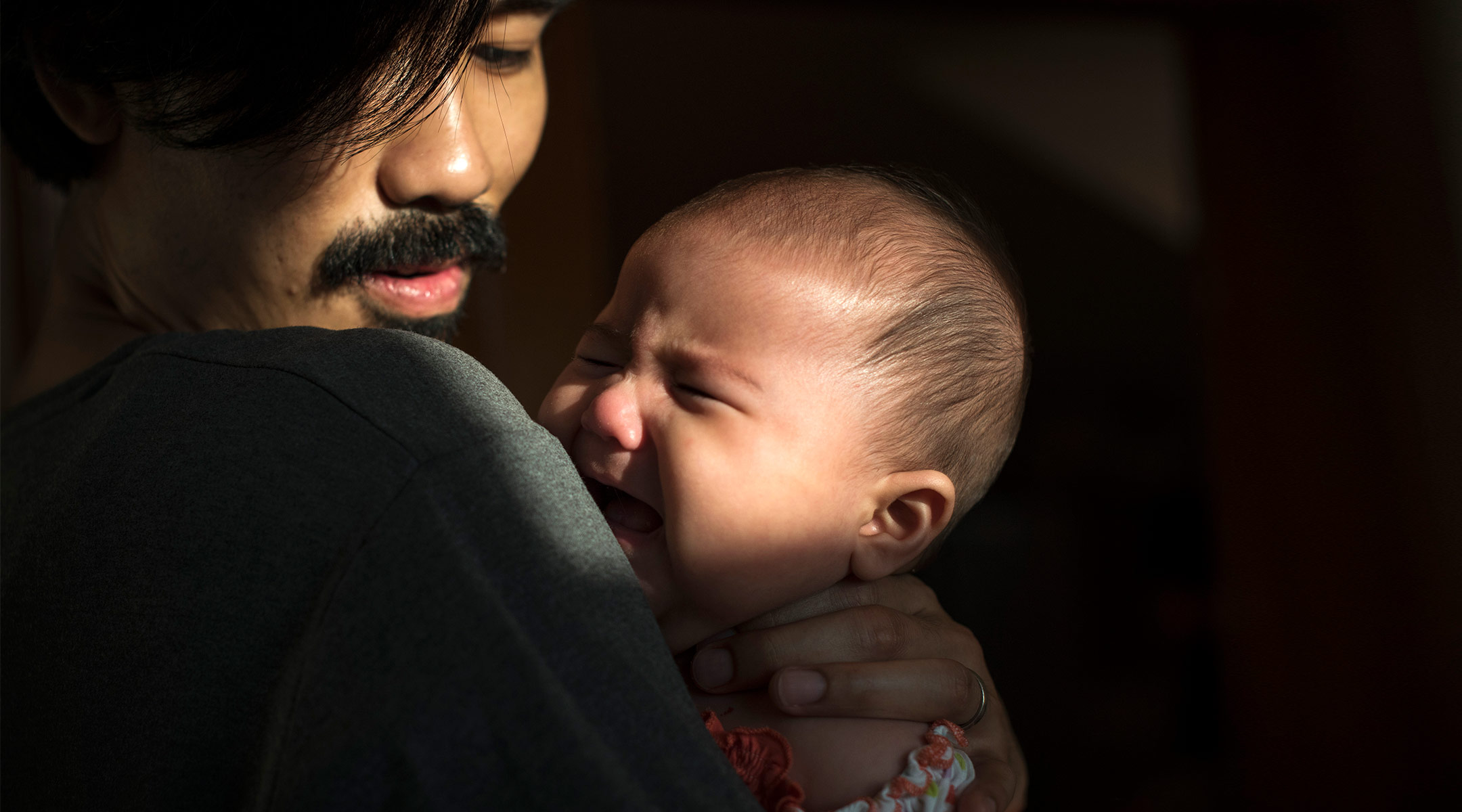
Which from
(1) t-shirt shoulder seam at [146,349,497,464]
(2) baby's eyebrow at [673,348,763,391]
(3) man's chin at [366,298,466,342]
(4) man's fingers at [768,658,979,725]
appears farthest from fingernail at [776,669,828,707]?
(3) man's chin at [366,298,466,342]

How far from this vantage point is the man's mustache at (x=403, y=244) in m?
1.08

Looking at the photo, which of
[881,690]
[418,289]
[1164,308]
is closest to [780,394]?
[881,690]

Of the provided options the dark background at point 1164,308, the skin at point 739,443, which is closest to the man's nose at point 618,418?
the skin at point 739,443

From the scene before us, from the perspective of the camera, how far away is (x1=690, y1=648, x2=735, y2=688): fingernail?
913mm

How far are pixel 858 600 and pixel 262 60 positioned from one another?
0.82 m

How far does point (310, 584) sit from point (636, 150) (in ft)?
11.0

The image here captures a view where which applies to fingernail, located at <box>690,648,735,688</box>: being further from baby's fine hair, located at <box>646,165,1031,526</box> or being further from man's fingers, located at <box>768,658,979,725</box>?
baby's fine hair, located at <box>646,165,1031,526</box>

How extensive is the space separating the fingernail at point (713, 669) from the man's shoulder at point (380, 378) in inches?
13.7

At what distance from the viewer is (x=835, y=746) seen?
0.88m

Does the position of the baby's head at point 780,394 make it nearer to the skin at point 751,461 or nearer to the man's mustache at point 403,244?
the skin at point 751,461

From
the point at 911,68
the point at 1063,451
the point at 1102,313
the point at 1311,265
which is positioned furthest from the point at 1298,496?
the point at 911,68

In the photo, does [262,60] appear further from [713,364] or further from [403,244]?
[713,364]

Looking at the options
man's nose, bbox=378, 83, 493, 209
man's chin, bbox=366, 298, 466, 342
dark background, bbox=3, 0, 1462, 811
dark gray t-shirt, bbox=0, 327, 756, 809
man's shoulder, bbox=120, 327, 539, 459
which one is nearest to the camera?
dark gray t-shirt, bbox=0, 327, 756, 809

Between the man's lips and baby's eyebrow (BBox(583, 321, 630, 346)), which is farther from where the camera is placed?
the man's lips
